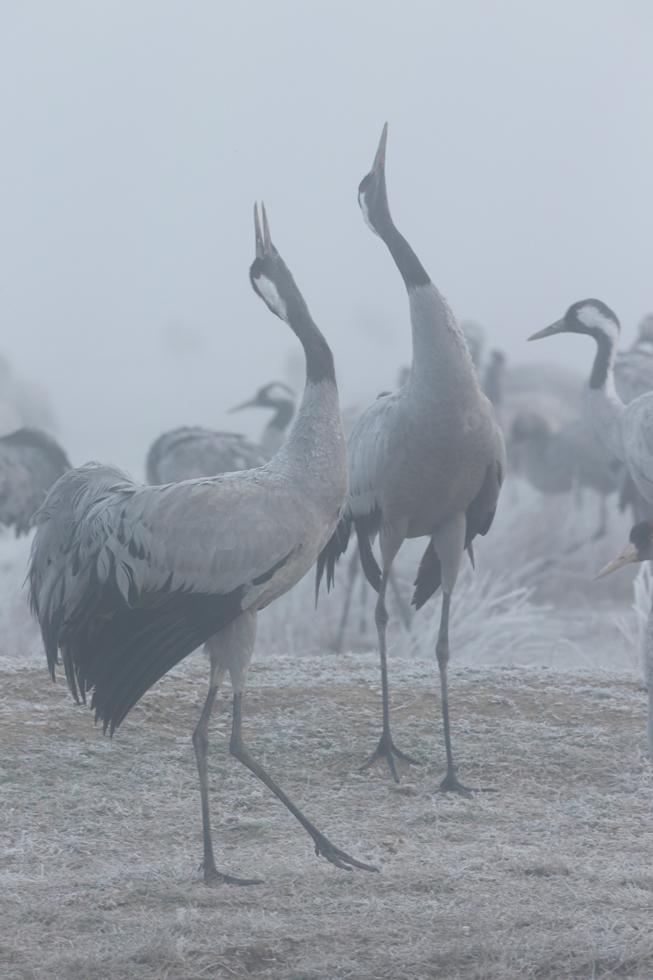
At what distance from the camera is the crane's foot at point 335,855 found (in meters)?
3.04

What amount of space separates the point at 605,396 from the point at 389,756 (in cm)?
286

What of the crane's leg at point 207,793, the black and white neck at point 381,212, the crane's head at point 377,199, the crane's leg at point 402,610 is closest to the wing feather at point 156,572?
the crane's leg at point 207,793

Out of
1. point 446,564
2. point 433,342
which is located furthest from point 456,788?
point 433,342

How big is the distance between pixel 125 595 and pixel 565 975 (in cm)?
132

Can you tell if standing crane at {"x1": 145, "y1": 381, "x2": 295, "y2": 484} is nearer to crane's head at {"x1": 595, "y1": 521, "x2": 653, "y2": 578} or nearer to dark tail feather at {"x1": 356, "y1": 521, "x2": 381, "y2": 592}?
dark tail feather at {"x1": 356, "y1": 521, "x2": 381, "y2": 592}

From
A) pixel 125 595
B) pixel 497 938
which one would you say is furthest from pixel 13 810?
pixel 497 938

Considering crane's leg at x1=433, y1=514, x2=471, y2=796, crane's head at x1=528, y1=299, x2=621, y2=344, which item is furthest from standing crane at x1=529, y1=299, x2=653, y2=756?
crane's leg at x1=433, y1=514, x2=471, y2=796

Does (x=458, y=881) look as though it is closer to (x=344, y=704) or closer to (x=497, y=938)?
(x=497, y=938)

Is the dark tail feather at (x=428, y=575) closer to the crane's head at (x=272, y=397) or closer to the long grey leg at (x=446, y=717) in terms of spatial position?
the long grey leg at (x=446, y=717)

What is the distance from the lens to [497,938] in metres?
2.54

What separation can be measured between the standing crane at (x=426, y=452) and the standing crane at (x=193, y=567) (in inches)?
24.9

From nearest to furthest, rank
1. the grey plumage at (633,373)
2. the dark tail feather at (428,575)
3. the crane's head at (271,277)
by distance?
1. the crane's head at (271,277)
2. the dark tail feather at (428,575)
3. the grey plumage at (633,373)

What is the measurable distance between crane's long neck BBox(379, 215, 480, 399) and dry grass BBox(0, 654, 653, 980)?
109cm

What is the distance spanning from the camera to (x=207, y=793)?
3.13 m
